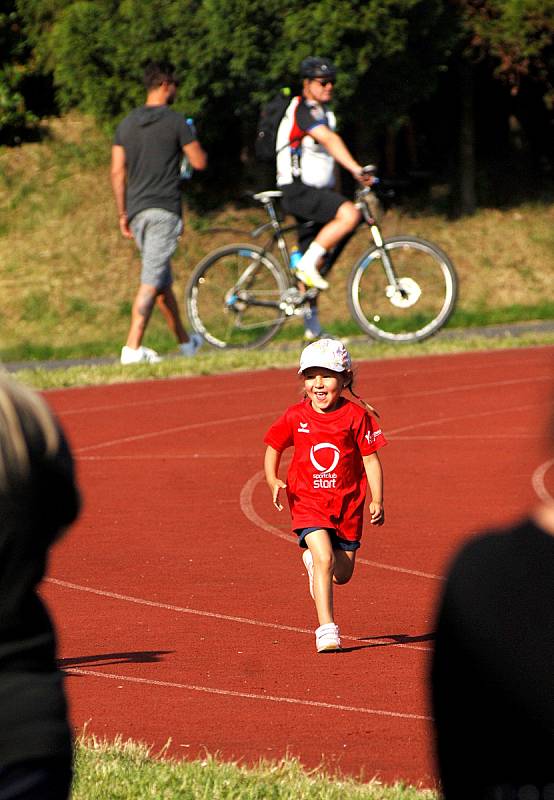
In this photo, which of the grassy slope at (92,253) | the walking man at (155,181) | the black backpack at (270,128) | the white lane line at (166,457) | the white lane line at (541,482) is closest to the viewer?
the white lane line at (541,482)

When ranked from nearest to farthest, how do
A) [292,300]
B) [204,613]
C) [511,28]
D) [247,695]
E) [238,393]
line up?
[247,695] < [204,613] < [238,393] < [292,300] < [511,28]

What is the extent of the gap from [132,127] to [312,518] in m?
8.15

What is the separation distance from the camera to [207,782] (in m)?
4.19

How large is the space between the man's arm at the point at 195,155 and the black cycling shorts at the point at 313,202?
2.40 feet

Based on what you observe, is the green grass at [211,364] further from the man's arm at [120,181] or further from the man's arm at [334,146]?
the man's arm at [334,146]

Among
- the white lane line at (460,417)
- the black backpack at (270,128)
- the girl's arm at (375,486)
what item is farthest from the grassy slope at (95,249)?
the girl's arm at (375,486)

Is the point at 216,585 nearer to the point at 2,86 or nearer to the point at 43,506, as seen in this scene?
the point at 43,506

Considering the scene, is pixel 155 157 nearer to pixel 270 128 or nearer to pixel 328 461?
→ pixel 270 128

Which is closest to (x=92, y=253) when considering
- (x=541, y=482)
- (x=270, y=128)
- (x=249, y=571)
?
(x=270, y=128)

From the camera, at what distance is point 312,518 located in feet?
19.2

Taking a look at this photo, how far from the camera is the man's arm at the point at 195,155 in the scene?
13.1 metres

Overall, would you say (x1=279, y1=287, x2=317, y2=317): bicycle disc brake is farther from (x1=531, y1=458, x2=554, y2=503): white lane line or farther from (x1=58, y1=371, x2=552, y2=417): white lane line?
(x1=531, y1=458, x2=554, y2=503): white lane line

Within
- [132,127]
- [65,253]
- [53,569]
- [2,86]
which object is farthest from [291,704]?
[2,86]

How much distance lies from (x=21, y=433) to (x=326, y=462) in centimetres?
367
